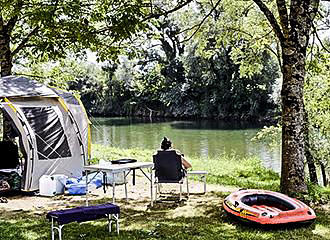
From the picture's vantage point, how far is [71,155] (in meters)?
8.45

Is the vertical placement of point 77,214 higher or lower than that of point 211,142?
higher

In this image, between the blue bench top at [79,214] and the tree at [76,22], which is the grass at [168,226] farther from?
the tree at [76,22]

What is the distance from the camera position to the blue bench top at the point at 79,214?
4.46m

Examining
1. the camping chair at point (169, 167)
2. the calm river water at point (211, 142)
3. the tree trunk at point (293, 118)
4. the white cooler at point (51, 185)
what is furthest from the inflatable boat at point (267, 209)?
the calm river water at point (211, 142)

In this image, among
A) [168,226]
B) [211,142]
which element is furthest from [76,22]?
[211,142]

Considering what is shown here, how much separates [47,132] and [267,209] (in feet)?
14.6

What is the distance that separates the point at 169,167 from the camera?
255 inches

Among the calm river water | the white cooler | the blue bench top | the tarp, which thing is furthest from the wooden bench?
the calm river water

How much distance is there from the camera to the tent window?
7.89 metres

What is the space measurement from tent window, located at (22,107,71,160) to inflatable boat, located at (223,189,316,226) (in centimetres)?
385

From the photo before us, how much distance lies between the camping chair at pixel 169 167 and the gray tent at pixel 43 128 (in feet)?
8.07

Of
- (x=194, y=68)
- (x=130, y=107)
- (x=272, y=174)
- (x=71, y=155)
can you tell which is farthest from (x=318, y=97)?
(x=130, y=107)

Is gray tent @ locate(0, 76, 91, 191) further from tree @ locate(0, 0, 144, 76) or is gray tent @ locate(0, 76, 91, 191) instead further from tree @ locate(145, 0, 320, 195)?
tree @ locate(145, 0, 320, 195)

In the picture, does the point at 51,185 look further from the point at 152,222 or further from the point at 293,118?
the point at 293,118
